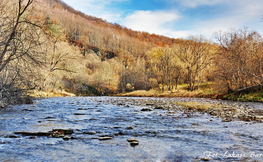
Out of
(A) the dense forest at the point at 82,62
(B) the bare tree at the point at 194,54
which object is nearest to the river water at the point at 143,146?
(A) the dense forest at the point at 82,62

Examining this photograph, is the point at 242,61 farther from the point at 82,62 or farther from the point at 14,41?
the point at 82,62

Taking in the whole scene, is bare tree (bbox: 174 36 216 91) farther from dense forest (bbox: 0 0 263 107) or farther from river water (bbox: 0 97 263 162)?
river water (bbox: 0 97 263 162)

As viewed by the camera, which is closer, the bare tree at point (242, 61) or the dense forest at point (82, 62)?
the dense forest at point (82, 62)

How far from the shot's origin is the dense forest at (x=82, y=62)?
12.1m

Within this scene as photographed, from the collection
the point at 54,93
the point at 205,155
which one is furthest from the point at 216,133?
the point at 54,93

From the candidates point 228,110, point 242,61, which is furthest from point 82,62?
point 228,110

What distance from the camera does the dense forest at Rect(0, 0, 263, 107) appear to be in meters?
12.1

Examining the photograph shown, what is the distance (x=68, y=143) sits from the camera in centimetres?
586

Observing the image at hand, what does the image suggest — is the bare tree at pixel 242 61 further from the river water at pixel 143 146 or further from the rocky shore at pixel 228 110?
the river water at pixel 143 146

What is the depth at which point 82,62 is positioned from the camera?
58.4m

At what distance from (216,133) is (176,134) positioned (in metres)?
1.62

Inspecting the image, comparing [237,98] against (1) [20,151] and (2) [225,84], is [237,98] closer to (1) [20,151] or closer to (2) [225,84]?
(2) [225,84]

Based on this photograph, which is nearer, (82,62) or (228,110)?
(228,110)

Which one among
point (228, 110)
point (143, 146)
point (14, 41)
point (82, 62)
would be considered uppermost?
point (82, 62)
